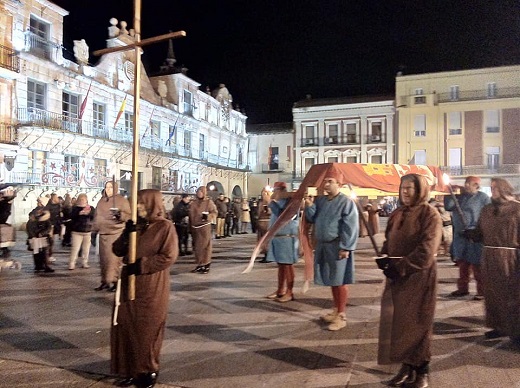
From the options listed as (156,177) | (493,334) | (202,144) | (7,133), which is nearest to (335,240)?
(493,334)

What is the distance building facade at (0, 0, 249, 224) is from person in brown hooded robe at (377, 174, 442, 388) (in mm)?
17485

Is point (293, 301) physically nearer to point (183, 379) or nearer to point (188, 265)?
point (183, 379)

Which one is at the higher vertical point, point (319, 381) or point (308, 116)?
point (308, 116)

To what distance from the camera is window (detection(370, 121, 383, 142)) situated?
46719mm

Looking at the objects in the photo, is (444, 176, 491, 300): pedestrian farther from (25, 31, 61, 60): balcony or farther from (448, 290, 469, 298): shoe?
(25, 31, 61, 60): balcony

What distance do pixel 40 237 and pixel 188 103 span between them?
29569 mm

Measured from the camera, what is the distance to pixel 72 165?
2528cm

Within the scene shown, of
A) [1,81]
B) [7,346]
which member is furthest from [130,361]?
[1,81]

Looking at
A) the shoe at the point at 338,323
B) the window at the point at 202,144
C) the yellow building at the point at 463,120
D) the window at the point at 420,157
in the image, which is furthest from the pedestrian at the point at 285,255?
the window at the point at 420,157

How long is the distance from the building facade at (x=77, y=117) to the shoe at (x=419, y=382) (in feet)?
58.1

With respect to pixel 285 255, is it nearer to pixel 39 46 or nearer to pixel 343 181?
pixel 343 181

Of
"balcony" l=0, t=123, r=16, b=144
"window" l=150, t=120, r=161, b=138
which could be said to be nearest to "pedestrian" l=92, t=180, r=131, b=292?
"balcony" l=0, t=123, r=16, b=144

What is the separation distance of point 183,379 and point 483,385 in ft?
8.71

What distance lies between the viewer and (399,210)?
4.39 meters
